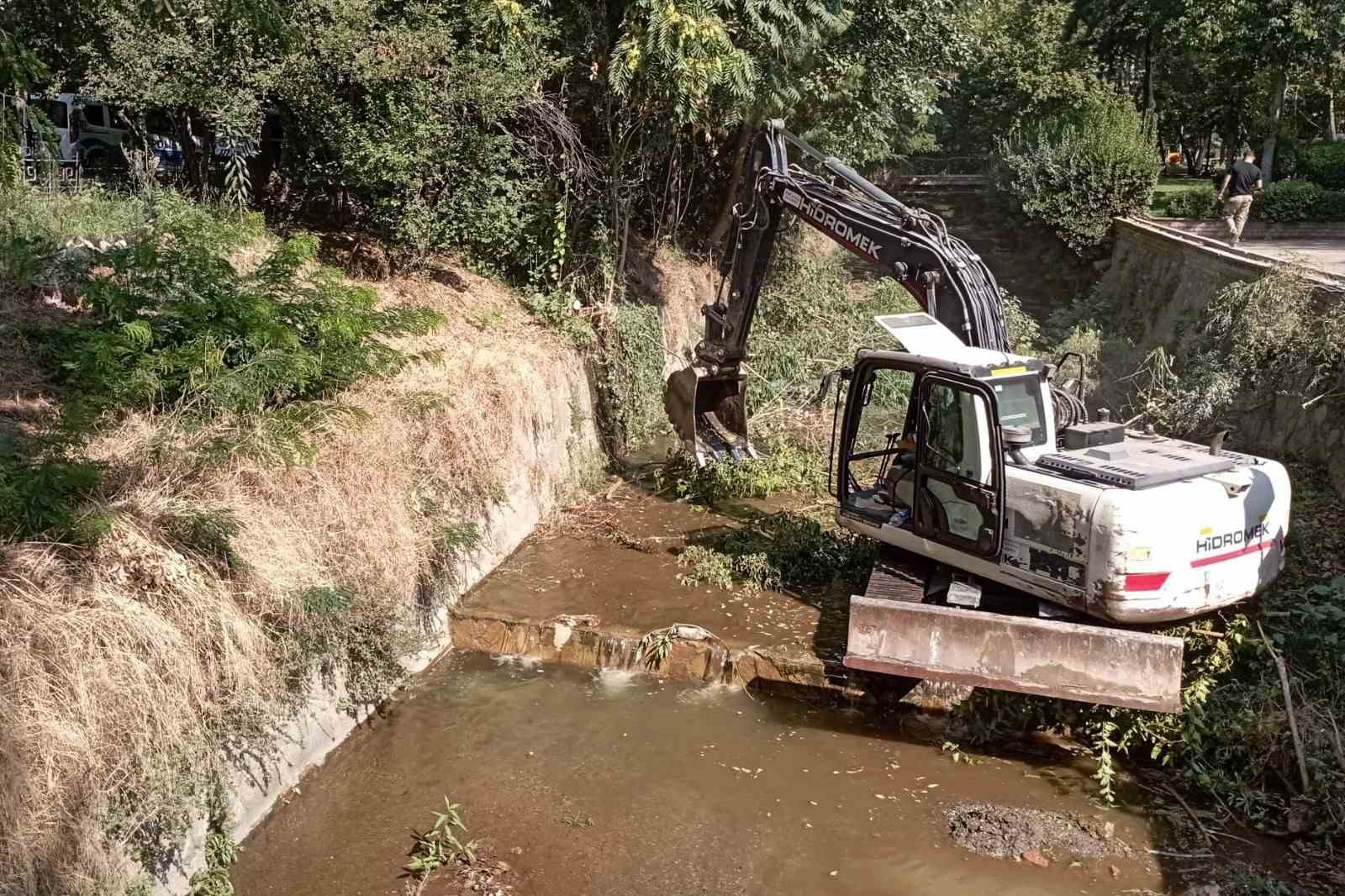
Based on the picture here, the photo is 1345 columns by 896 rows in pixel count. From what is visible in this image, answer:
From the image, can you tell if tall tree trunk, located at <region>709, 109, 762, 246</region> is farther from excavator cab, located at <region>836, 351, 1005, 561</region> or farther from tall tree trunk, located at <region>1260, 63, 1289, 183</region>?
tall tree trunk, located at <region>1260, 63, 1289, 183</region>

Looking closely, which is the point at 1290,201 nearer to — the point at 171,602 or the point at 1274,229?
the point at 1274,229

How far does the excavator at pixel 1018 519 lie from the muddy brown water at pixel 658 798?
845mm

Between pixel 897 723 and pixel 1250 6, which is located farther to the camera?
pixel 1250 6

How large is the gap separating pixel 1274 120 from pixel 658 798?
1050 inches

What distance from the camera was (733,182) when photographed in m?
19.4

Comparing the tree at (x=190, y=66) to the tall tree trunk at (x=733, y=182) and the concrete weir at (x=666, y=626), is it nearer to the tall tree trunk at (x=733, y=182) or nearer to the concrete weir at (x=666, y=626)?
the concrete weir at (x=666, y=626)

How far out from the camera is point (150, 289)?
9828 millimetres

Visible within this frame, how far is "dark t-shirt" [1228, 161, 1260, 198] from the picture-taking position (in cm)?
1902

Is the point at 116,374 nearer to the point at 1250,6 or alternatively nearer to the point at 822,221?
the point at 822,221

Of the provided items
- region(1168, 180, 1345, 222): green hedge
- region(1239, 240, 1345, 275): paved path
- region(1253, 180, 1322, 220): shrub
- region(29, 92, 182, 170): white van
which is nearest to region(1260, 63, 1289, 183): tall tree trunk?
region(1168, 180, 1345, 222): green hedge

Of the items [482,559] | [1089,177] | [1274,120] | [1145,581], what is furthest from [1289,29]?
[482,559]

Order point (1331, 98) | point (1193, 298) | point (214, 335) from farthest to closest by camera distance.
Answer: point (1331, 98), point (1193, 298), point (214, 335)

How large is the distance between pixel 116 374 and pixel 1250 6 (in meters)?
25.9

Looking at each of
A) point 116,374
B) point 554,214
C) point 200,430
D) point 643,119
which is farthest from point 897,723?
point 643,119
